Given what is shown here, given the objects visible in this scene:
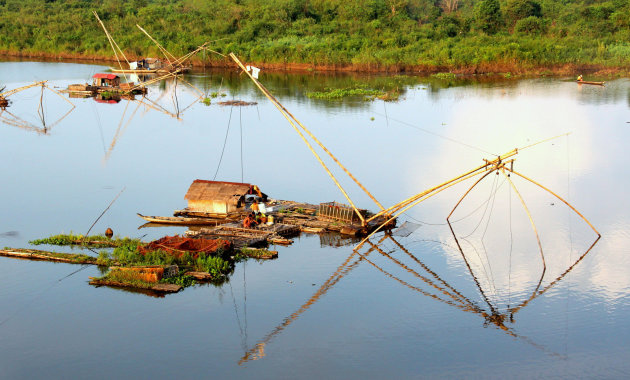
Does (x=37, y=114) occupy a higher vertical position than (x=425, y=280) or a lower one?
higher

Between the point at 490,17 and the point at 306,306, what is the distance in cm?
4821

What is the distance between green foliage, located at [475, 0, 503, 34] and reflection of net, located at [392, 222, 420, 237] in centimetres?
4212

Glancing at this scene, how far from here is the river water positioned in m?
12.8

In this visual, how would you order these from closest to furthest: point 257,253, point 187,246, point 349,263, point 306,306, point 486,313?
1. point 486,313
2. point 306,306
3. point 187,246
4. point 257,253
5. point 349,263

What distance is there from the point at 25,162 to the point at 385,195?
539 inches

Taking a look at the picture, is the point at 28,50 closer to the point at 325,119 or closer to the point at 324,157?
the point at 325,119

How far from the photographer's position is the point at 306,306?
1480 cm

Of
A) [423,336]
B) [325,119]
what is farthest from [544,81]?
[423,336]

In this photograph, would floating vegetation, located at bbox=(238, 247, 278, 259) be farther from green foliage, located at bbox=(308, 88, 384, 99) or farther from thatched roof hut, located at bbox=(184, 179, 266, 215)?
green foliage, located at bbox=(308, 88, 384, 99)

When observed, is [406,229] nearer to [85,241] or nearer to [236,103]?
Result: [85,241]

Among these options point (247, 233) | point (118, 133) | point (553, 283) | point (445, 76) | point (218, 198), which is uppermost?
point (445, 76)

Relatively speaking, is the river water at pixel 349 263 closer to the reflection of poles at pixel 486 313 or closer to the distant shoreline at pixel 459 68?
the reflection of poles at pixel 486 313

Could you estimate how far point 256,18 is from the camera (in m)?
65.0

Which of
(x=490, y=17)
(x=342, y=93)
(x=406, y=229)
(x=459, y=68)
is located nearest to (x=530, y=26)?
(x=490, y=17)
